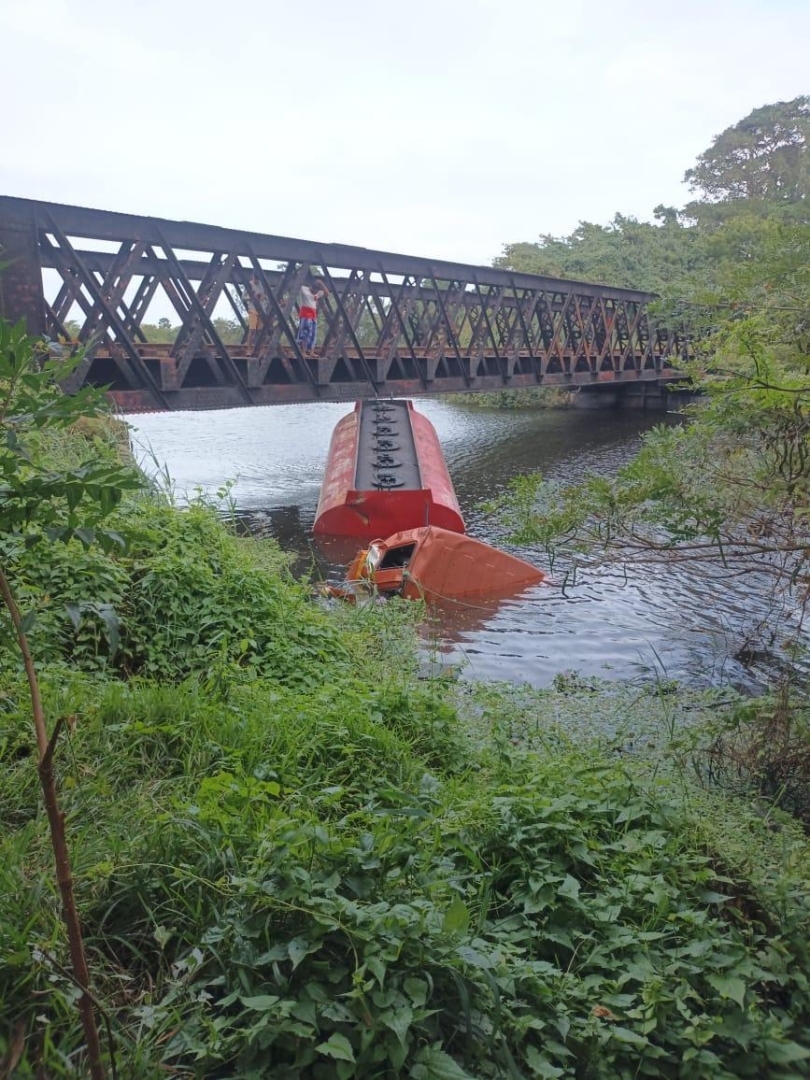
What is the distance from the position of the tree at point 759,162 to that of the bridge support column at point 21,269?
45426mm

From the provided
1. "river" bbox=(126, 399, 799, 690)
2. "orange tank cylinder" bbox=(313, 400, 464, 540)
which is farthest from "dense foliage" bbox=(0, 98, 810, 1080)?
"orange tank cylinder" bbox=(313, 400, 464, 540)

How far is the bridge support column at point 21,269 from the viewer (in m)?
12.0

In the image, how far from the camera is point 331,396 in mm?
17234

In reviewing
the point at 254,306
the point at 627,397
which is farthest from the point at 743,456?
the point at 627,397

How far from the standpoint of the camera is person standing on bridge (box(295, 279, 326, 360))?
16906mm

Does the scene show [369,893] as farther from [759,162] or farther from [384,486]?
[759,162]

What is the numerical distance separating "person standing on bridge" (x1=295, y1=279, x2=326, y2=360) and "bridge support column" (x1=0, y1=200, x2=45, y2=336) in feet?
18.0

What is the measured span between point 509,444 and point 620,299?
841 cm

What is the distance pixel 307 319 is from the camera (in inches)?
681

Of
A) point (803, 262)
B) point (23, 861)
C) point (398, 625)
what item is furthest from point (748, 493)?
point (23, 861)

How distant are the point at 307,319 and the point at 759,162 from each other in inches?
1779

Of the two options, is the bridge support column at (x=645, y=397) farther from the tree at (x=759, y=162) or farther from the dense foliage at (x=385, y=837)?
the dense foliage at (x=385, y=837)

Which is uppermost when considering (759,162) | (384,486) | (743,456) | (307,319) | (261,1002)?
(759,162)

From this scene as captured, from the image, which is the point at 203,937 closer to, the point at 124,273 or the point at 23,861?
the point at 23,861
